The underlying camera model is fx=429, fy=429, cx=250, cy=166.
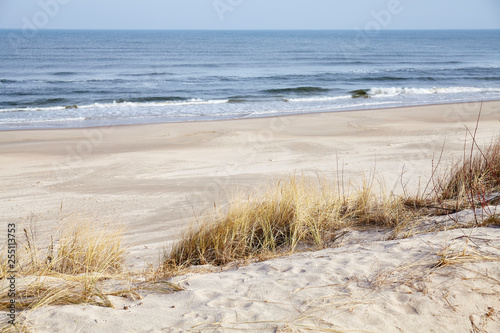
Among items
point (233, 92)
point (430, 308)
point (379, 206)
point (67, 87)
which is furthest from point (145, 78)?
point (430, 308)

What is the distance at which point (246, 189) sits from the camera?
7324 mm

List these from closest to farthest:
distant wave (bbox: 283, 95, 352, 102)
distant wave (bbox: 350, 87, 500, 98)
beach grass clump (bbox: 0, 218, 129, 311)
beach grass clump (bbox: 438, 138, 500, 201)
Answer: beach grass clump (bbox: 0, 218, 129, 311), beach grass clump (bbox: 438, 138, 500, 201), distant wave (bbox: 283, 95, 352, 102), distant wave (bbox: 350, 87, 500, 98)

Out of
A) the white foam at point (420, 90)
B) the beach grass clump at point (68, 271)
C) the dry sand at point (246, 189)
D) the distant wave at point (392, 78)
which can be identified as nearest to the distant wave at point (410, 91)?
the white foam at point (420, 90)

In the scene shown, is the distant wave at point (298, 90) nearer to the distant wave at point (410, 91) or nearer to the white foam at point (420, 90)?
the distant wave at point (410, 91)

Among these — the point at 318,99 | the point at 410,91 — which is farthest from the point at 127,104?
the point at 410,91

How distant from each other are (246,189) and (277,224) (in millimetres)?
2755

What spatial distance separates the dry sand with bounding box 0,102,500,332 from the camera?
2.62 metres

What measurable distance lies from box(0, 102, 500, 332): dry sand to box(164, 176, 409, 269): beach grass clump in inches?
20.9

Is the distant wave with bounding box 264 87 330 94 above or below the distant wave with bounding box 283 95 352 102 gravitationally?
above

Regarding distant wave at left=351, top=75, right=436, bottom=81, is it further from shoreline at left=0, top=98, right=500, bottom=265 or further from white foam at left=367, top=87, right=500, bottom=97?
shoreline at left=0, top=98, right=500, bottom=265

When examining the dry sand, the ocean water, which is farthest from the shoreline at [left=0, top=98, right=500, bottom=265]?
the ocean water

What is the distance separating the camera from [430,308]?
8.70ft

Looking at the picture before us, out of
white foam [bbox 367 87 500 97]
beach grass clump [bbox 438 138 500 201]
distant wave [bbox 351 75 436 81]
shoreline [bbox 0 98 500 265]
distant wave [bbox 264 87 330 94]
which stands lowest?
shoreline [bbox 0 98 500 265]

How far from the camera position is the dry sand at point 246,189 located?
262 cm
